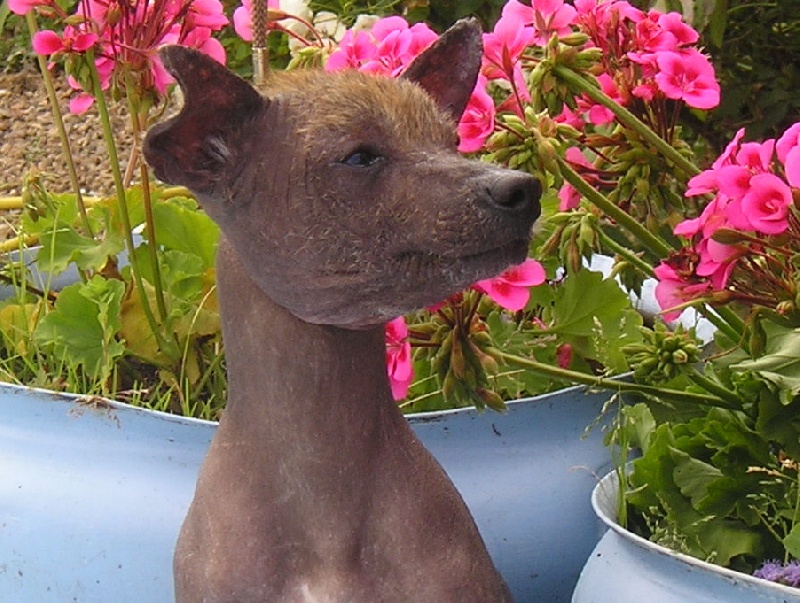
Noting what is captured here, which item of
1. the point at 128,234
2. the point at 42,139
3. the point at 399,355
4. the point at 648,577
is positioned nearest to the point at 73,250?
the point at 128,234

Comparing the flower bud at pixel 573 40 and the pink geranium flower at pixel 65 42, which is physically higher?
the pink geranium flower at pixel 65 42

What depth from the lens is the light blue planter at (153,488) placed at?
3.35ft

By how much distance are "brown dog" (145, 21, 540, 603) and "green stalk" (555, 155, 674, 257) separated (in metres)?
0.17

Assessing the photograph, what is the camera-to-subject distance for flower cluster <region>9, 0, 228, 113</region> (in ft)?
3.41

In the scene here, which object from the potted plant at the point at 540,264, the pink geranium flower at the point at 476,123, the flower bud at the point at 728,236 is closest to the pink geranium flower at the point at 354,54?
the potted plant at the point at 540,264

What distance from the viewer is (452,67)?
856mm

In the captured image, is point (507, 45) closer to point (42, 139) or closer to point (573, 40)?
point (573, 40)

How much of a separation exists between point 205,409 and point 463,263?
54 centimetres

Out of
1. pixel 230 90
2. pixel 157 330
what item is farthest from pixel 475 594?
pixel 157 330

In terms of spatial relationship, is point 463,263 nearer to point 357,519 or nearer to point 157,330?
point 357,519

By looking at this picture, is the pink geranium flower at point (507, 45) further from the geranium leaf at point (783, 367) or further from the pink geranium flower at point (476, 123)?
the geranium leaf at point (783, 367)

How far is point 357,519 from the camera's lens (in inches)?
32.7

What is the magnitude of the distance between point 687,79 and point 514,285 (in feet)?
0.74

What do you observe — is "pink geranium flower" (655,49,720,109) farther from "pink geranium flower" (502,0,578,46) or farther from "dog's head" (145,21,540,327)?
"dog's head" (145,21,540,327)
